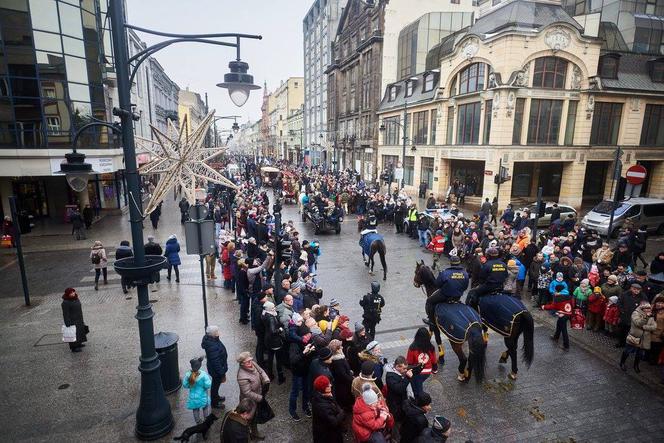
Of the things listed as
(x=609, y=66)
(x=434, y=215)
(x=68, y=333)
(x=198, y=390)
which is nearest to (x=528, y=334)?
(x=198, y=390)

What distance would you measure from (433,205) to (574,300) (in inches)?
490

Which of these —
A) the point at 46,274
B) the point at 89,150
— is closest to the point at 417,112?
the point at 89,150

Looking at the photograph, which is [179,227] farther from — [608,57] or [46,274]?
[608,57]

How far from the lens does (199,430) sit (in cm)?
577

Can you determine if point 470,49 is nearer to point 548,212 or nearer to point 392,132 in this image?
point 548,212

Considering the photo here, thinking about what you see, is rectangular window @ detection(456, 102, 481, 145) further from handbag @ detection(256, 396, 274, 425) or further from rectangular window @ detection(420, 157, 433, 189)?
handbag @ detection(256, 396, 274, 425)

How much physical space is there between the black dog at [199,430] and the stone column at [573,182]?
1104 inches

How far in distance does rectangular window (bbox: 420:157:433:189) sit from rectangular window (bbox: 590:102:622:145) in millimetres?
11680

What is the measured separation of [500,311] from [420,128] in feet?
95.8

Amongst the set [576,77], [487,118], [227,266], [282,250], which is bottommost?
[227,266]

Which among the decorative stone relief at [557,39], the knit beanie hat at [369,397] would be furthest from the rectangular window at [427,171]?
the knit beanie hat at [369,397]

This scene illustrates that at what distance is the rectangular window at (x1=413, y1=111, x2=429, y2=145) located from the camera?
33812mm

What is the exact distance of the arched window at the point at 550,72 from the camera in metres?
24.4

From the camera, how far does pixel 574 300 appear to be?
9898 millimetres
